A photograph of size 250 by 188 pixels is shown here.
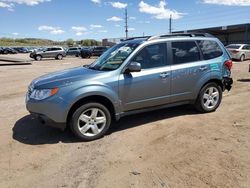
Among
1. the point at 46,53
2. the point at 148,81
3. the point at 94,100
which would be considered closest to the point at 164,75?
the point at 148,81

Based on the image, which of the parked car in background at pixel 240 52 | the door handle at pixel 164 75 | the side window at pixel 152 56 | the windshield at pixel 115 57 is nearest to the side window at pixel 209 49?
the side window at pixel 152 56

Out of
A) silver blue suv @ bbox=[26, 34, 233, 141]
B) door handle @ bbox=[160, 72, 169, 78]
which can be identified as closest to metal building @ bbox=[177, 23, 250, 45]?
silver blue suv @ bbox=[26, 34, 233, 141]

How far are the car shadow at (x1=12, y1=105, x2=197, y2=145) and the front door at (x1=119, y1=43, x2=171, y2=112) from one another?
0.60 meters

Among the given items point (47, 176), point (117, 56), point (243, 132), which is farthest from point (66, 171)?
point (243, 132)

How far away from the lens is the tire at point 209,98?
22.8ft

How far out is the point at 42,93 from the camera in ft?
17.8

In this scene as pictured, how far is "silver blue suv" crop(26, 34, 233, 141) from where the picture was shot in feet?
17.6

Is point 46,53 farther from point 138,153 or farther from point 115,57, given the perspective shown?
point 138,153

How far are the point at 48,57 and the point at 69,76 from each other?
120 ft

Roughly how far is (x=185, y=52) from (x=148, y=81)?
4.20ft

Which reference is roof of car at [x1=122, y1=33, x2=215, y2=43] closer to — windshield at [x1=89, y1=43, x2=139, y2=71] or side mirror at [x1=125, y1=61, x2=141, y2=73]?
windshield at [x1=89, y1=43, x2=139, y2=71]

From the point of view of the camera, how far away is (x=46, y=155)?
16.2 feet

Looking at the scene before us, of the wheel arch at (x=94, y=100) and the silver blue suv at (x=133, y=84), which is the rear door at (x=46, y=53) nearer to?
the silver blue suv at (x=133, y=84)

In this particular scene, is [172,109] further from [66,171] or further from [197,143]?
[66,171]
